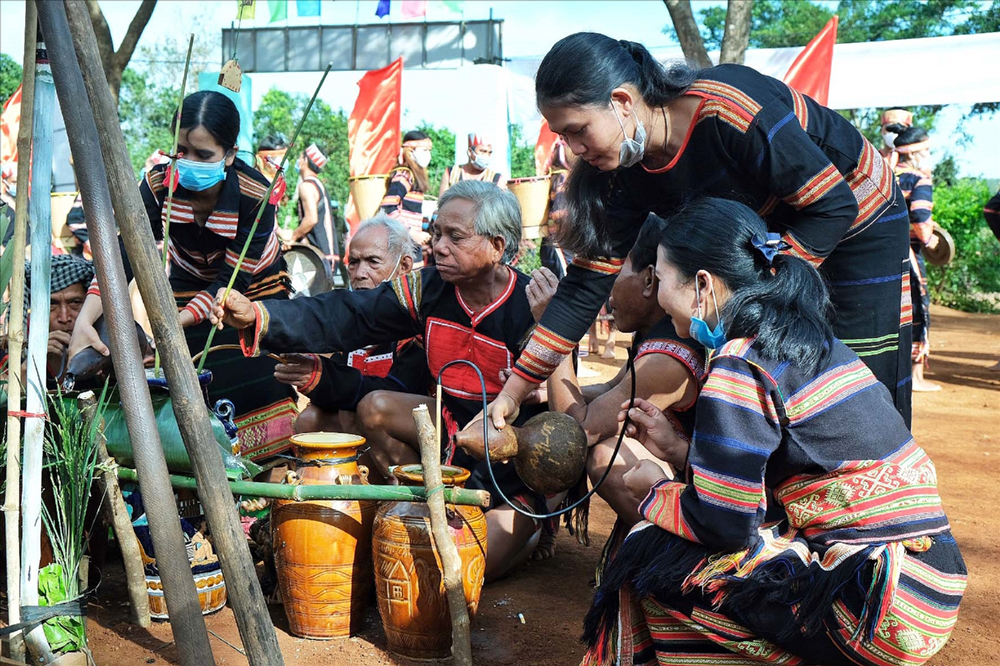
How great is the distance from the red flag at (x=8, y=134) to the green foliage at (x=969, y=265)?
14.2m

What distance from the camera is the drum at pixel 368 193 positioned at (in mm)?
9703

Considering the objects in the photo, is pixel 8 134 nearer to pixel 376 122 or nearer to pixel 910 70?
pixel 376 122

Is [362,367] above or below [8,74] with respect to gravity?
below

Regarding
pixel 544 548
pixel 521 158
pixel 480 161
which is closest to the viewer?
pixel 544 548

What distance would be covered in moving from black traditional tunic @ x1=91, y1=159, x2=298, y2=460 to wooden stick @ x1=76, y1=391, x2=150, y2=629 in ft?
3.57

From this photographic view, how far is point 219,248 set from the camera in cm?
415

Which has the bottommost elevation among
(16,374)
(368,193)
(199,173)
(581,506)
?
(581,506)

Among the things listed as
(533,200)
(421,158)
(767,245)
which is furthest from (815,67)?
(767,245)

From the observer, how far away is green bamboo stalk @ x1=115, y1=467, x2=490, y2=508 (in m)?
2.66

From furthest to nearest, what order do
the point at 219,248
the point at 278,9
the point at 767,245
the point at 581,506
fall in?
1. the point at 278,9
2. the point at 219,248
3. the point at 581,506
4. the point at 767,245

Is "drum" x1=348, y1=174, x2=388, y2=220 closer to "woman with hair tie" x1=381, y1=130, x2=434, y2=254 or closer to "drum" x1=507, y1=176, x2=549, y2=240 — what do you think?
"woman with hair tie" x1=381, y1=130, x2=434, y2=254

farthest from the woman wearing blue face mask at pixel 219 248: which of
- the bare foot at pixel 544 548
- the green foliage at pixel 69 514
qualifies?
the bare foot at pixel 544 548

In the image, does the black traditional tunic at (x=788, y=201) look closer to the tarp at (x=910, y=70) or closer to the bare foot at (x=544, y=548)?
the bare foot at (x=544, y=548)

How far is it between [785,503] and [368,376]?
83.2 inches
